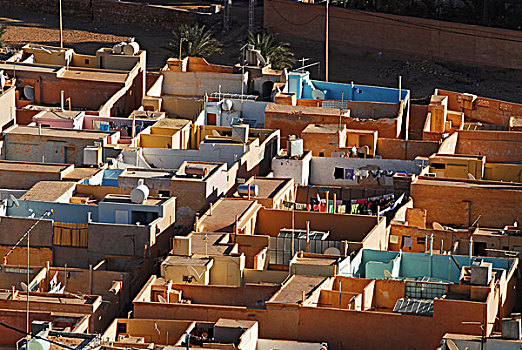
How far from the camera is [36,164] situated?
168ft

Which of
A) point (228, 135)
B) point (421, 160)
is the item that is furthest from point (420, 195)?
point (228, 135)

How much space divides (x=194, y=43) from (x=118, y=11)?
11236mm

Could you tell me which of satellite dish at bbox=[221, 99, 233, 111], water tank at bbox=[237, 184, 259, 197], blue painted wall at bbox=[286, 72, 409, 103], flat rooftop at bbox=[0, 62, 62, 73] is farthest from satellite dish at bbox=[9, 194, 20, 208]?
blue painted wall at bbox=[286, 72, 409, 103]

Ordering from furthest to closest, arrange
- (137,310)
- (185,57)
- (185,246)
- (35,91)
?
(185,57) → (35,91) → (185,246) → (137,310)

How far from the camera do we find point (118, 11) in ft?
255

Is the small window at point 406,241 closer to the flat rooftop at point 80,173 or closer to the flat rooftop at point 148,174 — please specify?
the flat rooftop at point 148,174

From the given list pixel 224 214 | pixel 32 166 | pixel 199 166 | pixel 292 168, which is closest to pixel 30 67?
pixel 32 166

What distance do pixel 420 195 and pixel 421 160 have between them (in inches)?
146

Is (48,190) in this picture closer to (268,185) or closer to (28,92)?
(268,185)

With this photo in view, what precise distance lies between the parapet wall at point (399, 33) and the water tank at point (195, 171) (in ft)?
73.2

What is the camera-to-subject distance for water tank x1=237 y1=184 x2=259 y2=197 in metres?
49.2

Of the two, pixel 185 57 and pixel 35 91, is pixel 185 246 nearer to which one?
pixel 35 91

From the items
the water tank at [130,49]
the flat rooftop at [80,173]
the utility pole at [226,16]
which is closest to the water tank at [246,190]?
the flat rooftop at [80,173]

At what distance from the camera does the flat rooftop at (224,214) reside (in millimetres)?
46156
